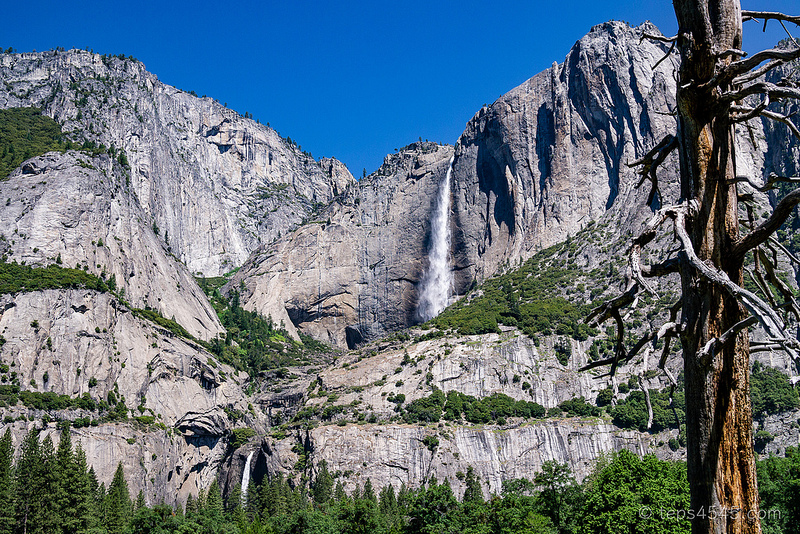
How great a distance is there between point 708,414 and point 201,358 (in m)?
126

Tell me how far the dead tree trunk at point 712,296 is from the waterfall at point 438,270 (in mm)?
165117

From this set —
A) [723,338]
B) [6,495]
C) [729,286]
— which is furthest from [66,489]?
[729,286]

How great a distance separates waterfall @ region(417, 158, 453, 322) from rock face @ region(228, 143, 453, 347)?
6.82 ft

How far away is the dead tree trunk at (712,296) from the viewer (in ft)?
20.1

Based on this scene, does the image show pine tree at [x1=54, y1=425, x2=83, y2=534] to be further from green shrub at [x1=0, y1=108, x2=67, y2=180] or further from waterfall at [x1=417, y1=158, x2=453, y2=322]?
waterfall at [x1=417, y1=158, x2=453, y2=322]

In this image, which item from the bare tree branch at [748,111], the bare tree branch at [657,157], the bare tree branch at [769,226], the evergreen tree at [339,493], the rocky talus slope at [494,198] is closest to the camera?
the bare tree branch at [769,226]

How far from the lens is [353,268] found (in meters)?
181

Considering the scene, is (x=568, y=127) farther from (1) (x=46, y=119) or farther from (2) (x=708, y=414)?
(2) (x=708, y=414)

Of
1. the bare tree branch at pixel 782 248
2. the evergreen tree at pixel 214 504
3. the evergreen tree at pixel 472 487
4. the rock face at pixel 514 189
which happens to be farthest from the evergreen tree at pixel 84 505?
the rock face at pixel 514 189

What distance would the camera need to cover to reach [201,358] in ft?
411

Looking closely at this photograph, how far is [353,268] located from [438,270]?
884 inches

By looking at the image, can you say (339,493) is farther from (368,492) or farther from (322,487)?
(368,492)

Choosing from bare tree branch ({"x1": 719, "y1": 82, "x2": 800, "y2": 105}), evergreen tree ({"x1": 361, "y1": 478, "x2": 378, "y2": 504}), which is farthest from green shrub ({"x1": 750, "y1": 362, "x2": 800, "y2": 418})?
bare tree branch ({"x1": 719, "y1": 82, "x2": 800, "y2": 105})

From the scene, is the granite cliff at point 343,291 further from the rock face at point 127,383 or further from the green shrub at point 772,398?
the green shrub at point 772,398
